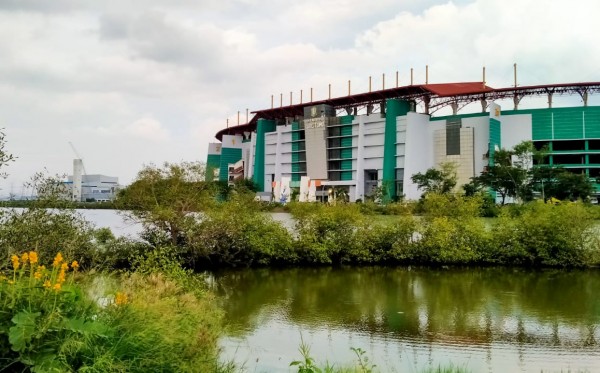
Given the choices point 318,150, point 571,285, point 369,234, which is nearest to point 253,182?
point 318,150

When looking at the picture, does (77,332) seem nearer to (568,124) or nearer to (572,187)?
(572,187)

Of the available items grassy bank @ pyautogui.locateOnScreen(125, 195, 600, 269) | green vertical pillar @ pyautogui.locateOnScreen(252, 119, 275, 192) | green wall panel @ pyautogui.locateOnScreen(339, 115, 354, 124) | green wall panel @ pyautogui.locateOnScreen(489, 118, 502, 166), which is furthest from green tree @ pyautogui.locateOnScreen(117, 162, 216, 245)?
green vertical pillar @ pyautogui.locateOnScreen(252, 119, 275, 192)

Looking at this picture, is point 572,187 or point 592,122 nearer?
point 572,187

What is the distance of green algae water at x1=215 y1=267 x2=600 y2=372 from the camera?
1038 cm

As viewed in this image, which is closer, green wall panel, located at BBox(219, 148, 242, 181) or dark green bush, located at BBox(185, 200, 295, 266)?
dark green bush, located at BBox(185, 200, 295, 266)

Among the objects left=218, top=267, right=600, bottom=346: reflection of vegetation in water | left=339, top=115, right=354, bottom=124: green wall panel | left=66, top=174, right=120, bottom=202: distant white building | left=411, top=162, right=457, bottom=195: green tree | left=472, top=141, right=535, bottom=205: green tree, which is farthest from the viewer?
left=66, top=174, right=120, bottom=202: distant white building

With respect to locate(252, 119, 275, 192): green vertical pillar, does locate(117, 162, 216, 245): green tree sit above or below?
below

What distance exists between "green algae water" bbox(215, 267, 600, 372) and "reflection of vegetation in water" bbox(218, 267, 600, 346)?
0.03 m

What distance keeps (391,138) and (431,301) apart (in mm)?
53397

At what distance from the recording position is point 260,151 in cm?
8862

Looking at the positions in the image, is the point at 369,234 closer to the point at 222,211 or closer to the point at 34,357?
the point at 222,211

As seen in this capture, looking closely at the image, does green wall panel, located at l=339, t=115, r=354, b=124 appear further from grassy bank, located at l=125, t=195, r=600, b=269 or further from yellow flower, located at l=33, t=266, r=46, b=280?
yellow flower, located at l=33, t=266, r=46, b=280

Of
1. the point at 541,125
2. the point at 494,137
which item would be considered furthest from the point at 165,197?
the point at 541,125

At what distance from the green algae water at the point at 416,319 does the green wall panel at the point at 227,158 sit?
7872 cm
